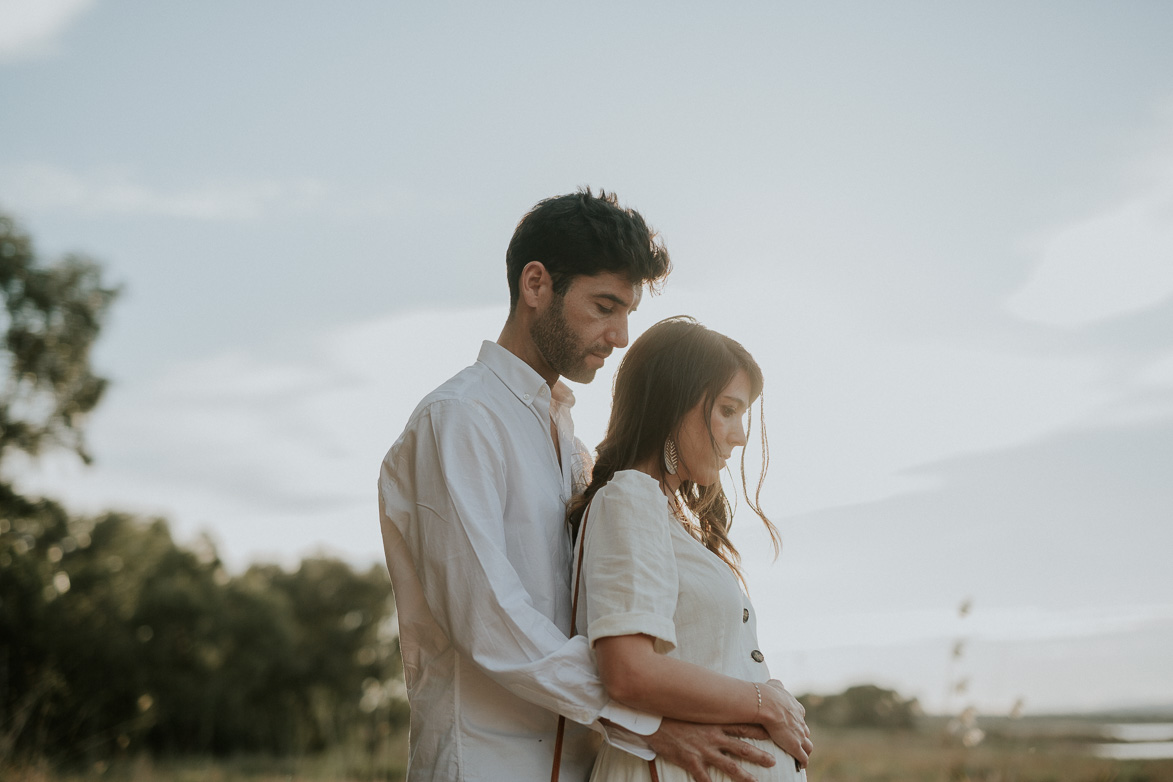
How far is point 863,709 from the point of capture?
971cm

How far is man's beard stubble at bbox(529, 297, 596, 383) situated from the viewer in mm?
2861

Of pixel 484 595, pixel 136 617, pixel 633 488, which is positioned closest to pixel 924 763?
pixel 633 488

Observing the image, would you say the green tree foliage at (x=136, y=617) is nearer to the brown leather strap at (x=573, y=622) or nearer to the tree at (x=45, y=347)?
the tree at (x=45, y=347)

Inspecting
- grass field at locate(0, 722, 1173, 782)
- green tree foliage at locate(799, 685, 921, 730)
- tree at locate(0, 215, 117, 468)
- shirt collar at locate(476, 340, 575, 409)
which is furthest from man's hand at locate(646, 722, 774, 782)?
tree at locate(0, 215, 117, 468)

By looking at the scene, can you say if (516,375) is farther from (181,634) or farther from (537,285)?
(181,634)

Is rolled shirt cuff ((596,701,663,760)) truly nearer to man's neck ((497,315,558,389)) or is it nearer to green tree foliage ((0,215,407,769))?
man's neck ((497,315,558,389))

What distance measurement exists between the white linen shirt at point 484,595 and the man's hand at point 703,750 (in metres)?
0.04

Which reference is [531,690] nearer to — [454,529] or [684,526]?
[454,529]

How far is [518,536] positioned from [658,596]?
47cm

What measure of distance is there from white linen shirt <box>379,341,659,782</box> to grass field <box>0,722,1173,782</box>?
346 centimetres

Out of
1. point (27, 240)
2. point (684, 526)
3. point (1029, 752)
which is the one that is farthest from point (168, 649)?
point (684, 526)

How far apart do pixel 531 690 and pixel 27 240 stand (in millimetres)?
15913

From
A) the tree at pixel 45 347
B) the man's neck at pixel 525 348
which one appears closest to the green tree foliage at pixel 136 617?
the tree at pixel 45 347

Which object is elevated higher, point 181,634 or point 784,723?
point 784,723
